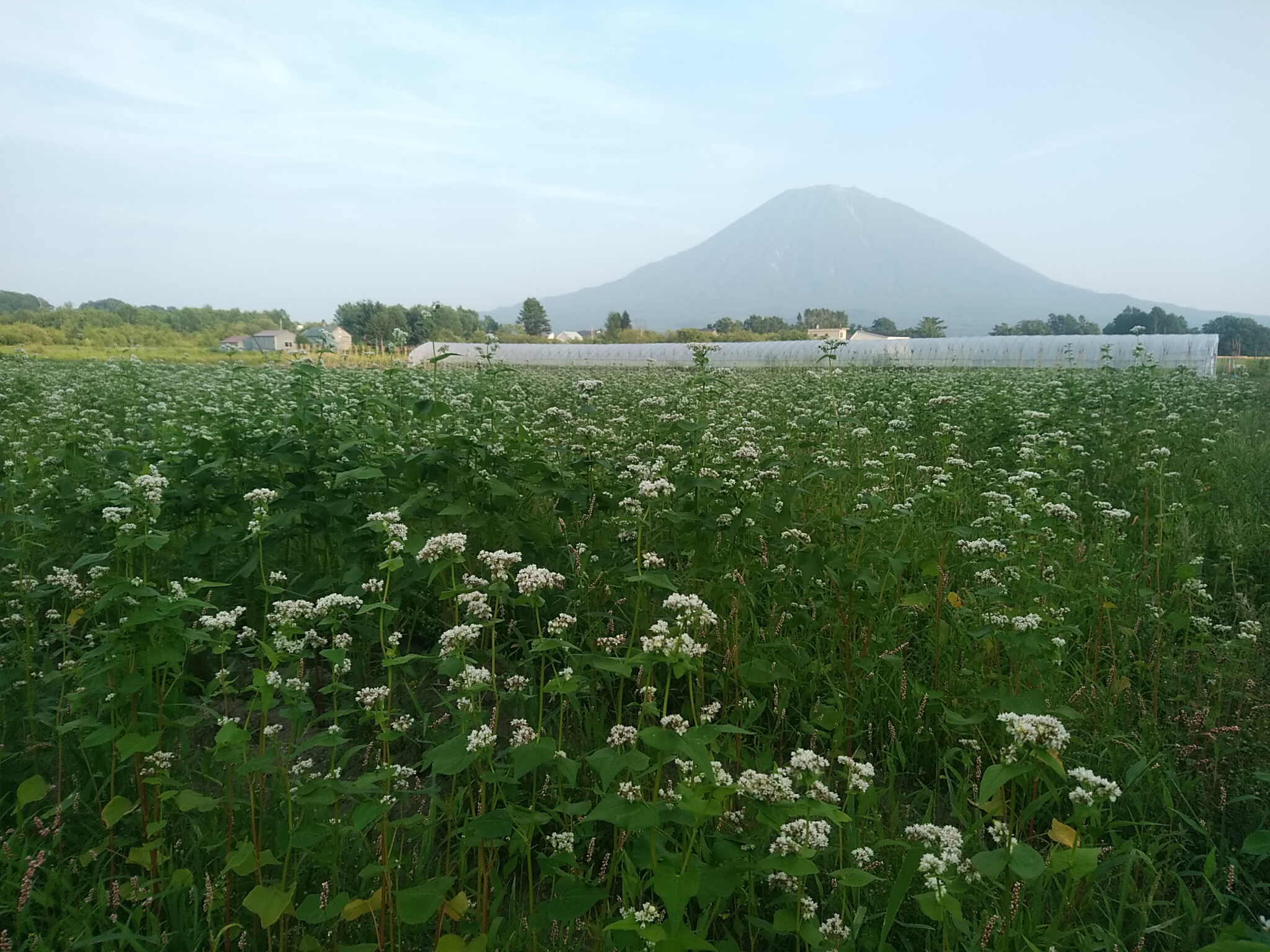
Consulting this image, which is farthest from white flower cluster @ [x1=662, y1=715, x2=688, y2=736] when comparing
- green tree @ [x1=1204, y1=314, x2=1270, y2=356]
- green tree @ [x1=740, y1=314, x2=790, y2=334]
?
green tree @ [x1=740, y1=314, x2=790, y2=334]

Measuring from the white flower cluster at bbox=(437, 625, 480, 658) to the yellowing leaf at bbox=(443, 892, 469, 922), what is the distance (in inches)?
28.0

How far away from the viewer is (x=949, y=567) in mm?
4516

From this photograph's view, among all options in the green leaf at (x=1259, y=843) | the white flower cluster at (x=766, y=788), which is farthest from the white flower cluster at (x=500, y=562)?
the green leaf at (x=1259, y=843)

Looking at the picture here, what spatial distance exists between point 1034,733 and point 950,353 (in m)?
42.0

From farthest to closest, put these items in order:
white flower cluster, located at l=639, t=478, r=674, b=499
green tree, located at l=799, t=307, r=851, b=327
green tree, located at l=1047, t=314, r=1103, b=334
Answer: green tree, located at l=799, t=307, r=851, b=327 < green tree, located at l=1047, t=314, r=1103, b=334 < white flower cluster, located at l=639, t=478, r=674, b=499

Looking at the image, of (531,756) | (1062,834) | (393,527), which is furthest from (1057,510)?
(393,527)

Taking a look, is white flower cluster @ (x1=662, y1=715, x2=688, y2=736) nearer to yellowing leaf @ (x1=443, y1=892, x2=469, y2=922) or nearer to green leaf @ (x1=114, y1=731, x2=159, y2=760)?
yellowing leaf @ (x1=443, y1=892, x2=469, y2=922)

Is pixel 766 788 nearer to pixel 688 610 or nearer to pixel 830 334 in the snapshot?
pixel 688 610

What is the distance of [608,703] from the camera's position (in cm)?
350

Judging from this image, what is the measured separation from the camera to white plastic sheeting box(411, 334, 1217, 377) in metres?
31.9

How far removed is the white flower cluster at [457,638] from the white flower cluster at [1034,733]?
4.96ft

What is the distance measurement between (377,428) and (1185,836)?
5.05 meters

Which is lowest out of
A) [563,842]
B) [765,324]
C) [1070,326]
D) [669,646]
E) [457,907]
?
[457,907]

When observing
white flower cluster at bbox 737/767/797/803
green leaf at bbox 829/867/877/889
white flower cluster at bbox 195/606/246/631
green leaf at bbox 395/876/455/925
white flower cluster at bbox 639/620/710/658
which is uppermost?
white flower cluster at bbox 639/620/710/658
